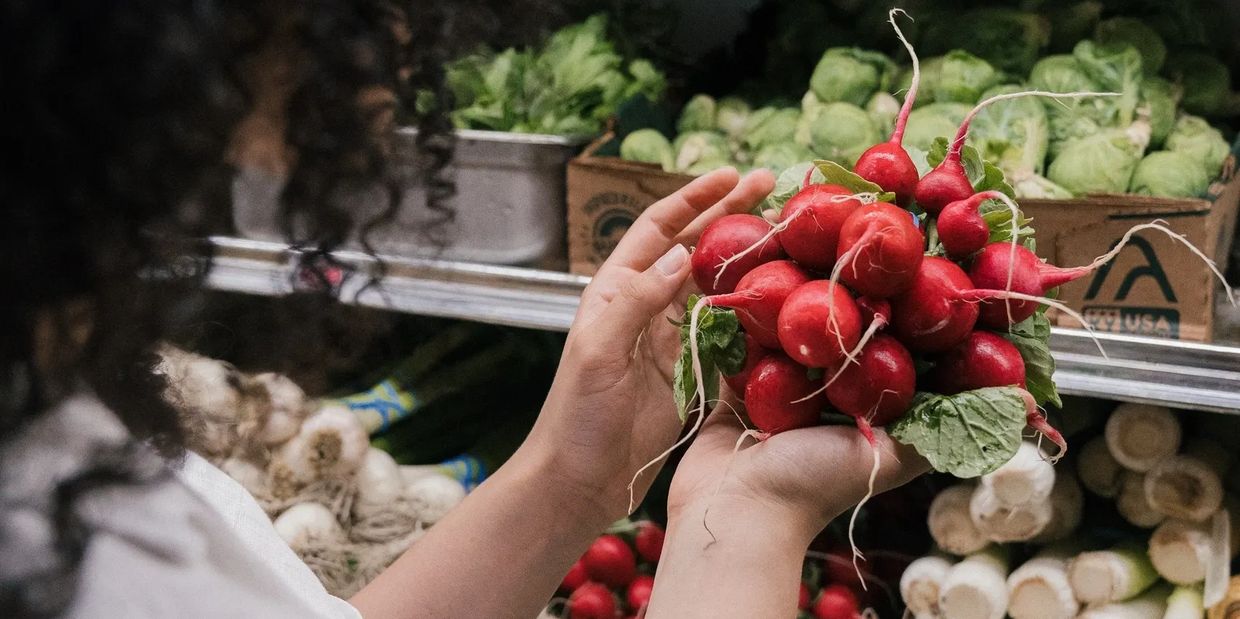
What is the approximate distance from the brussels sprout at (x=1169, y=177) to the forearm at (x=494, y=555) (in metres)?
1.12

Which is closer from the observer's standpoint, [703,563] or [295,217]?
[703,563]

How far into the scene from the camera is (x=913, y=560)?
6.38 ft

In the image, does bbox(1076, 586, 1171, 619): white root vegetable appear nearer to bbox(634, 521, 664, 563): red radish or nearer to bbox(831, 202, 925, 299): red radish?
bbox(634, 521, 664, 563): red radish

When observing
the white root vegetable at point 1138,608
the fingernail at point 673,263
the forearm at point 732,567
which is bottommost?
the white root vegetable at point 1138,608

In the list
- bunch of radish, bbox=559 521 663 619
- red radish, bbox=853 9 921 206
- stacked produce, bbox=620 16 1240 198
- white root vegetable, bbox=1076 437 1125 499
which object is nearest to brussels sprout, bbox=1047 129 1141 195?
stacked produce, bbox=620 16 1240 198

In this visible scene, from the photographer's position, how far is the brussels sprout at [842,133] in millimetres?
1899

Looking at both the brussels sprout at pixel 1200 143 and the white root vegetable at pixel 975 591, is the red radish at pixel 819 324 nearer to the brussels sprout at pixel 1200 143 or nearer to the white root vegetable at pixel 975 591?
the white root vegetable at pixel 975 591

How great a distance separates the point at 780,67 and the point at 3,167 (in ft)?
6.11

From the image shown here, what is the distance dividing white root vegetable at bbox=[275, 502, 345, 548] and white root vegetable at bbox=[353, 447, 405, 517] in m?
0.07

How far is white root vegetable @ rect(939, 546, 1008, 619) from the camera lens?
1.73m

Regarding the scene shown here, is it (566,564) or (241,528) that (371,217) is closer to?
(566,564)

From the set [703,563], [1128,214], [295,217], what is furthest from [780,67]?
[703,563]

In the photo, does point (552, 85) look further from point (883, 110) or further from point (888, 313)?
point (888, 313)

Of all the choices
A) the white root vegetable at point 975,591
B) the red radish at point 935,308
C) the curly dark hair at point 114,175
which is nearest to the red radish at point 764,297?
the red radish at point 935,308
